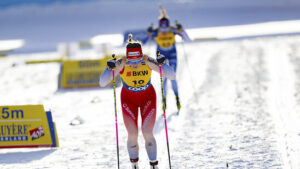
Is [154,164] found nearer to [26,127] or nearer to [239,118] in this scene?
[26,127]

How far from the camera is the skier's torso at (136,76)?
18.7ft

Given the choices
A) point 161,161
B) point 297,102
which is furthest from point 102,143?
point 297,102

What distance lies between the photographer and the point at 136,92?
19.0ft

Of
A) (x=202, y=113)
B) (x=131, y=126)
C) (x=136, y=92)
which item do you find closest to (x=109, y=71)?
(x=136, y=92)

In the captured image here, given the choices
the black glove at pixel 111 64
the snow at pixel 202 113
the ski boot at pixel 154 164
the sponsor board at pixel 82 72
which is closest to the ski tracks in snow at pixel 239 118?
the snow at pixel 202 113

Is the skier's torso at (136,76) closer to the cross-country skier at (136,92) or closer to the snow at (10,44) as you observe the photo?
the cross-country skier at (136,92)

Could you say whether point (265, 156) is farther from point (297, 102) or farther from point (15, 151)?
point (15, 151)

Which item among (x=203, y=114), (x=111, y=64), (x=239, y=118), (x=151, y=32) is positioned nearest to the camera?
(x=111, y=64)

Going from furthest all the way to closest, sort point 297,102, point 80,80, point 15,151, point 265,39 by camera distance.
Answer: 1. point 265,39
2. point 80,80
3. point 297,102
4. point 15,151

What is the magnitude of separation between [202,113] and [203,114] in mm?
81

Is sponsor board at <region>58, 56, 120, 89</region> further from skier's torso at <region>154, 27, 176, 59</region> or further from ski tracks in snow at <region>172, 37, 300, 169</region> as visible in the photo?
skier's torso at <region>154, 27, 176, 59</region>

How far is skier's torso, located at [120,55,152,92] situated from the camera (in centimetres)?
570

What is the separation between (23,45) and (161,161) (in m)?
16.6

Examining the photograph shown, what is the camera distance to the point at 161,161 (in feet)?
21.2
